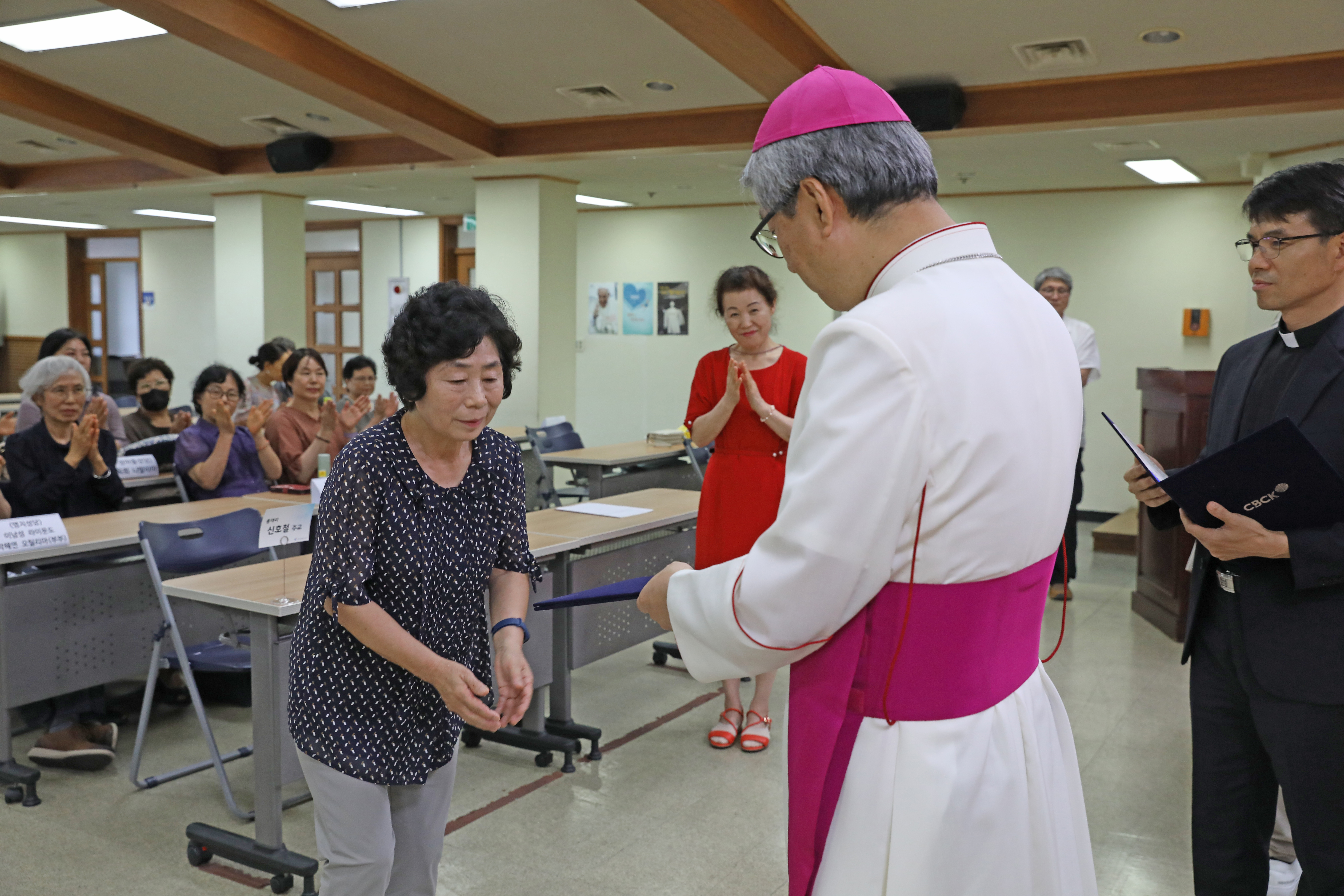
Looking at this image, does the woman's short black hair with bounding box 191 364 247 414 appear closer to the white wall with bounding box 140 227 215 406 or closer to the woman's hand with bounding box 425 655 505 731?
the woman's hand with bounding box 425 655 505 731

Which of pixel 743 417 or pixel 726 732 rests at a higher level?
pixel 743 417

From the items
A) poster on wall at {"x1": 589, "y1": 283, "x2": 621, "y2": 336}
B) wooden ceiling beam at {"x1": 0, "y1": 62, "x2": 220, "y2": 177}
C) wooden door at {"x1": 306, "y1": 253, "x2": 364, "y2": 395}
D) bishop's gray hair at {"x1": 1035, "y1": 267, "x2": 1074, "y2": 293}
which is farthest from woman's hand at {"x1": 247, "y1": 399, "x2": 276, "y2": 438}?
wooden door at {"x1": 306, "y1": 253, "x2": 364, "y2": 395}

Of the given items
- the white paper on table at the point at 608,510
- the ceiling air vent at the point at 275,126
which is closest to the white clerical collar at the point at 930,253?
the white paper on table at the point at 608,510

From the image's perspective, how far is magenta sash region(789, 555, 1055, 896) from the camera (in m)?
1.15

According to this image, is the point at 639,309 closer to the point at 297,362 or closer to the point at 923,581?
the point at 297,362

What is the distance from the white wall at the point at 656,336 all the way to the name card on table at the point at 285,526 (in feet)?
26.6

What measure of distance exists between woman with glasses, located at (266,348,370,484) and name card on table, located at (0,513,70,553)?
1729mm

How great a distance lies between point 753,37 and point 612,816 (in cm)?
377

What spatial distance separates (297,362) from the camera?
555 cm

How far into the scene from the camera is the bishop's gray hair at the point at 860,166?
119 cm

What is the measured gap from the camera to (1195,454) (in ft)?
17.6

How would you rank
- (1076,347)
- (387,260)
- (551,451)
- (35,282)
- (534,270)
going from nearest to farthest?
(1076,347)
(551,451)
(534,270)
(387,260)
(35,282)

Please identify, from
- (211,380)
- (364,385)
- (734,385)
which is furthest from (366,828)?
(364,385)

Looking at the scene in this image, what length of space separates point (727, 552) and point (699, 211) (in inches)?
330
